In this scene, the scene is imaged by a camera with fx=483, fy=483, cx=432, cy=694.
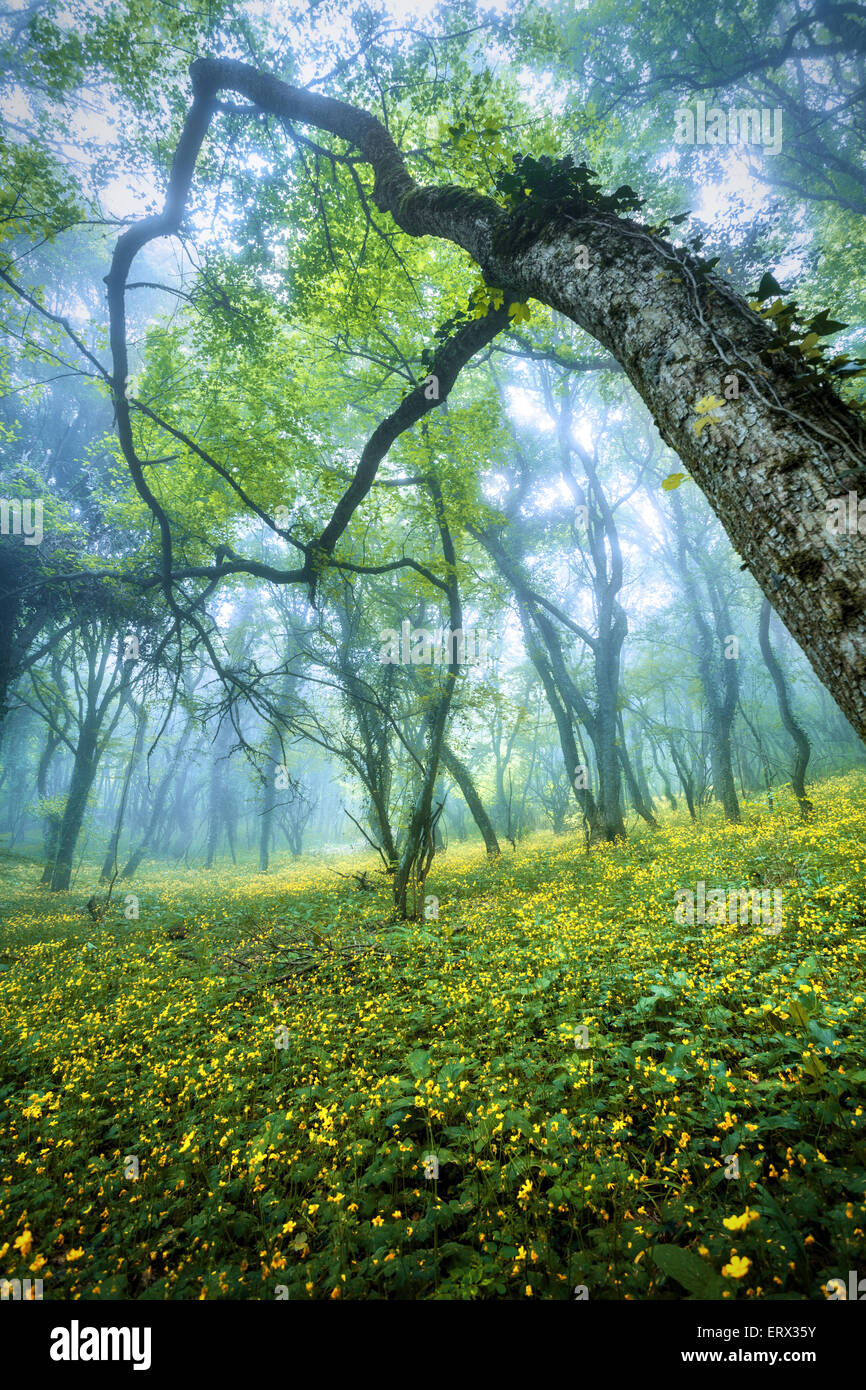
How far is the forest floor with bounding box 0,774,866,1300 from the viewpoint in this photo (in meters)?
1.94

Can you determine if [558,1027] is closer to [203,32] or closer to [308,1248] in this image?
[308,1248]

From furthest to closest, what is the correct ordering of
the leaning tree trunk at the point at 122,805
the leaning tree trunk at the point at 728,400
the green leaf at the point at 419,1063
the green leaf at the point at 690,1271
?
the leaning tree trunk at the point at 122,805 < the green leaf at the point at 419,1063 < the green leaf at the point at 690,1271 < the leaning tree trunk at the point at 728,400

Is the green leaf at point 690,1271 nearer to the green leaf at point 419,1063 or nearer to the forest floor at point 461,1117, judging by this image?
the forest floor at point 461,1117

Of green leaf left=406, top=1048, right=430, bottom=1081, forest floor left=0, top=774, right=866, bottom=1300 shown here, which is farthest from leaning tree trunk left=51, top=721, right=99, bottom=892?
green leaf left=406, top=1048, right=430, bottom=1081

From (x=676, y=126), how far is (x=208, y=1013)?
19.4m

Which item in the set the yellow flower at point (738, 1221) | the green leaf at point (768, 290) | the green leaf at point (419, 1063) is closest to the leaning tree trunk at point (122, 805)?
the green leaf at point (419, 1063)

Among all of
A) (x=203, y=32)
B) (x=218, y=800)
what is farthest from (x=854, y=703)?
(x=218, y=800)

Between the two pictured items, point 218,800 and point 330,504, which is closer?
point 330,504

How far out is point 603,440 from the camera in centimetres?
1645

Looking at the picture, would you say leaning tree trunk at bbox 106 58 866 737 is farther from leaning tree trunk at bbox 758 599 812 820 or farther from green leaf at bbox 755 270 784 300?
leaning tree trunk at bbox 758 599 812 820

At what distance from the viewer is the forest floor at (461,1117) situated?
1.94 m

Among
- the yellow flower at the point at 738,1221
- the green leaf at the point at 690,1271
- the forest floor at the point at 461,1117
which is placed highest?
the yellow flower at the point at 738,1221
